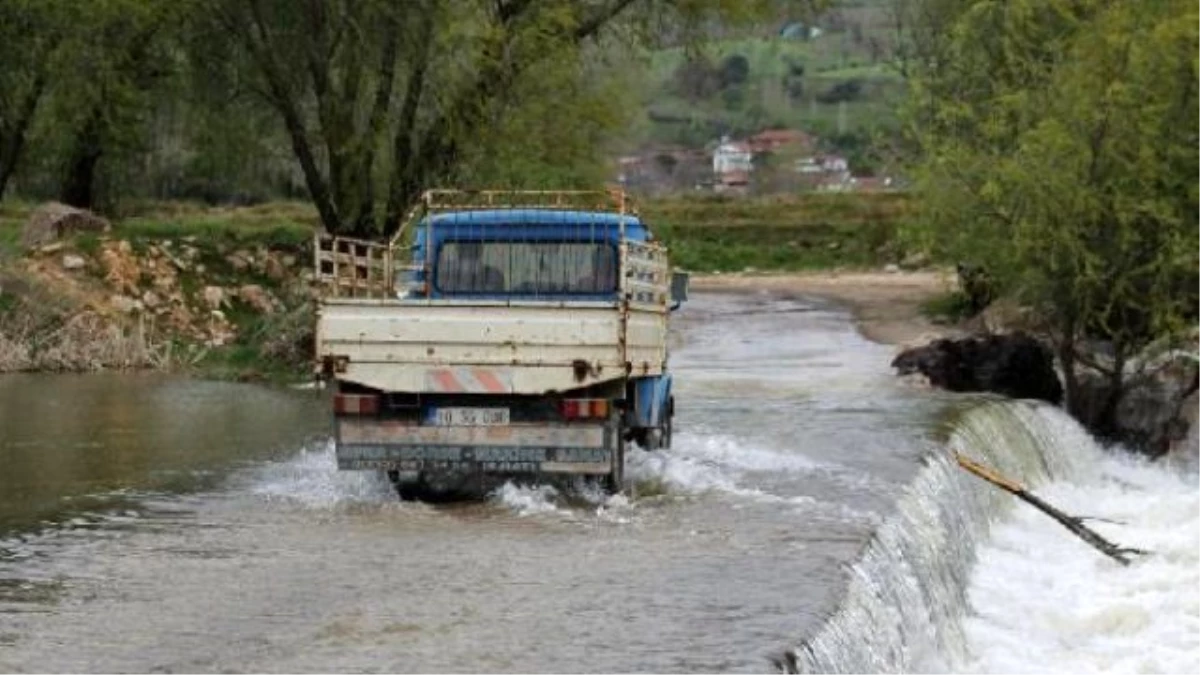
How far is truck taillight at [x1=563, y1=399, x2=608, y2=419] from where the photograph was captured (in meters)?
15.4

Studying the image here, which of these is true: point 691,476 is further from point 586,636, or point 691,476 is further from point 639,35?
point 639,35

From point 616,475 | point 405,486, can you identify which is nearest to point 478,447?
point 616,475

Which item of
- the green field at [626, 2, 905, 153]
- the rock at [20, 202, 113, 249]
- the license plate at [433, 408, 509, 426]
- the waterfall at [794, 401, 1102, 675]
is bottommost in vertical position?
the waterfall at [794, 401, 1102, 675]

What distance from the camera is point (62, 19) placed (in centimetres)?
3559

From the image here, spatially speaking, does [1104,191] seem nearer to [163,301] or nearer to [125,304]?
[163,301]

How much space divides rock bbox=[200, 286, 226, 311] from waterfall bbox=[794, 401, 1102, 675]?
15.3 metres

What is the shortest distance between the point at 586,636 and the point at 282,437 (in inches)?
444

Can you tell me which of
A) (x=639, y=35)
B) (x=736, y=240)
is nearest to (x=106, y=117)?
(x=639, y=35)

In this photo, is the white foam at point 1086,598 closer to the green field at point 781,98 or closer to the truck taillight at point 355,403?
the truck taillight at point 355,403

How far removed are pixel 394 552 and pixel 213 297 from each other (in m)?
21.7

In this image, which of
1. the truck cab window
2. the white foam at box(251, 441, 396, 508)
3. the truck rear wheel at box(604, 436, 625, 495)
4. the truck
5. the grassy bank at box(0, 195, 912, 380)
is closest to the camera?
the truck

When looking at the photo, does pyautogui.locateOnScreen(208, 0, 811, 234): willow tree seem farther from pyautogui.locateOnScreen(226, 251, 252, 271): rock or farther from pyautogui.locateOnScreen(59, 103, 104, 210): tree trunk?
pyautogui.locateOnScreen(59, 103, 104, 210): tree trunk

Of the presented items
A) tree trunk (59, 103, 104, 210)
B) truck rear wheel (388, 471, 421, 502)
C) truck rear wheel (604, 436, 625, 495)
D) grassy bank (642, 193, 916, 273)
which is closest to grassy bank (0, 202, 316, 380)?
tree trunk (59, 103, 104, 210)

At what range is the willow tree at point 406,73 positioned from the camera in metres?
30.8
